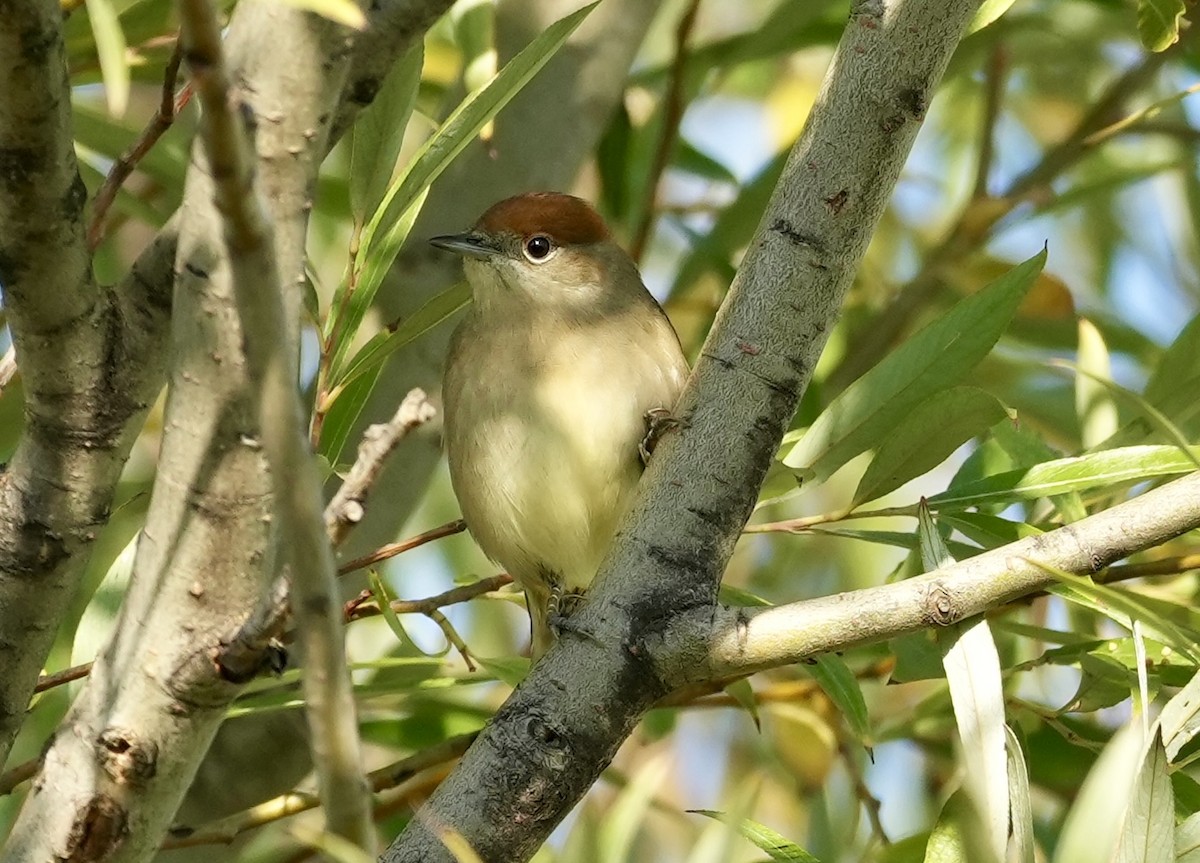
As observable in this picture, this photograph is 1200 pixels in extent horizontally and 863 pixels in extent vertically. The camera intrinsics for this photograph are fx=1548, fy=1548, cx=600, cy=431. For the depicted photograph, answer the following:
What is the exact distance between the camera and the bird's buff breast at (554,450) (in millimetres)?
3119

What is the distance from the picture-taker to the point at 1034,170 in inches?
152

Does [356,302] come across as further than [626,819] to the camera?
Yes

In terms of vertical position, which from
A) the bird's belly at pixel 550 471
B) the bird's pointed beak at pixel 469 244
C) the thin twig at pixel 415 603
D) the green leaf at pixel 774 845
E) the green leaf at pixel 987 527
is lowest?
the green leaf at pixel 774 845

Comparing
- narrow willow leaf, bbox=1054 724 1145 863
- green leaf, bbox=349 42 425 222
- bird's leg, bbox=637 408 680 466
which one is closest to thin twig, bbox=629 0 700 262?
Result: bird's leg, bbox=637 408 680 466

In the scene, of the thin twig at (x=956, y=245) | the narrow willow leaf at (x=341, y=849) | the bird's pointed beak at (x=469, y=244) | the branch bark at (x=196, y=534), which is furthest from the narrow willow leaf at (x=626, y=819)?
the thin twig at (x=956, y=245)

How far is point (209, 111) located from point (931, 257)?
9.99ft

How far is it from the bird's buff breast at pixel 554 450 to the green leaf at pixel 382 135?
0.98 m

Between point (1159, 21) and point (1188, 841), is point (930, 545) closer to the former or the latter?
point (1188, 841)

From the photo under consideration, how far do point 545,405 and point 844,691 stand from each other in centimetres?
118

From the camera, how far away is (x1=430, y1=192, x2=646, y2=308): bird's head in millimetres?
3449

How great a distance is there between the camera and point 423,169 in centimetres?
211

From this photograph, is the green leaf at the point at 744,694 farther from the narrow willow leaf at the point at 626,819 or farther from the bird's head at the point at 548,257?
the bird's head at the point at 548,257

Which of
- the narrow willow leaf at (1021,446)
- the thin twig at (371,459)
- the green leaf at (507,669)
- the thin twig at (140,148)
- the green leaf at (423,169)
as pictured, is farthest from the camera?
the green leaf at (507,669)

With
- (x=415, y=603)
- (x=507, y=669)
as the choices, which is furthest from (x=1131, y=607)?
(x=507, y=669)
